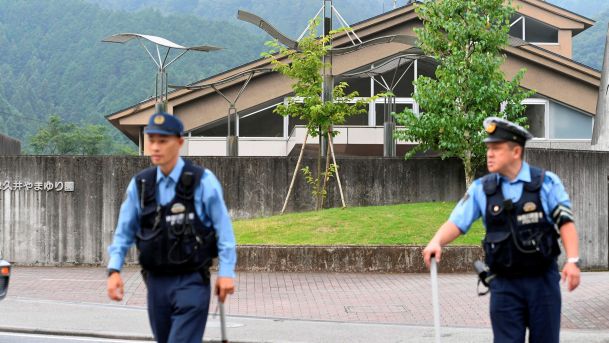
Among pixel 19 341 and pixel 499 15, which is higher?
pixel 499 15

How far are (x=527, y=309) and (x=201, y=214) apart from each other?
2087mm

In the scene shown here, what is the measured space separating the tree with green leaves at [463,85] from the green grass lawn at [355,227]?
180cm

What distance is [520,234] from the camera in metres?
6.18

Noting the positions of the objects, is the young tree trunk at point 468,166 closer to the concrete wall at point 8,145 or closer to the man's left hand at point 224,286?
the concrete wall at point 8,145

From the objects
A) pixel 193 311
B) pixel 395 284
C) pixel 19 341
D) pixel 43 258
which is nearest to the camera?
pixel 193 311

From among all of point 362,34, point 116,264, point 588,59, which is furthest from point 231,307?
point 588,59

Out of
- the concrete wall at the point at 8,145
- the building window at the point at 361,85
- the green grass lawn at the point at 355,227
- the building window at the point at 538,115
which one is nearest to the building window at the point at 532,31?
the building window at the point at 538,115

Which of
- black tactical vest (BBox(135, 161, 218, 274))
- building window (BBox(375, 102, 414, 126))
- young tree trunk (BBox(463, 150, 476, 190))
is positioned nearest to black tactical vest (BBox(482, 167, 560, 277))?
black tactical vest (BBox(135, 161, 218, 274))

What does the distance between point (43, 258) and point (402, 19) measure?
1698cm

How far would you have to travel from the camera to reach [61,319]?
12.9 metres

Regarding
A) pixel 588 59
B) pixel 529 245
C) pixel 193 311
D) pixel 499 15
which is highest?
pixel 588 59

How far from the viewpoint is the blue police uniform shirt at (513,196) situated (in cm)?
626

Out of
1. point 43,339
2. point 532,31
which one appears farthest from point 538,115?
point 43,339

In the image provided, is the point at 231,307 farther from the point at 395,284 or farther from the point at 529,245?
the point at 529,245
